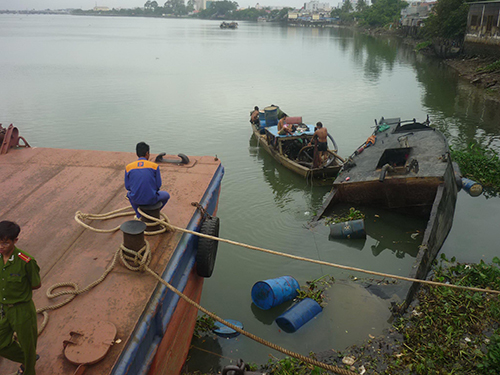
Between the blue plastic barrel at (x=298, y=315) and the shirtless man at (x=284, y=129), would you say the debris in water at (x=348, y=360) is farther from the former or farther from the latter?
the shirtless man at (x=284, y=129)

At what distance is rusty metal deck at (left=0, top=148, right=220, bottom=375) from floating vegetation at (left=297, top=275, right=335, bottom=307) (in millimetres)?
2641

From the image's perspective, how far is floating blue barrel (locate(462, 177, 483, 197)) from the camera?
34.5 feet

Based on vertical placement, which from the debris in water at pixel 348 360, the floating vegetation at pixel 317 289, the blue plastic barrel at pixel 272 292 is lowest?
the floating vegetation at pixel 317 289

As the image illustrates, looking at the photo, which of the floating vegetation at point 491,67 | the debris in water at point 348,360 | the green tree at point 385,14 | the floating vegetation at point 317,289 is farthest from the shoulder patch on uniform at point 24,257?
the green tree at point 385,14

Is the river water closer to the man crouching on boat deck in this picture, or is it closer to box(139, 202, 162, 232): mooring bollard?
box(139, 202, 162, 232): mooring bollard

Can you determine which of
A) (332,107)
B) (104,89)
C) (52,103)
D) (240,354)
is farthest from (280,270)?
(104,89)

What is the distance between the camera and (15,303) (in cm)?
306

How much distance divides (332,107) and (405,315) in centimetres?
1886

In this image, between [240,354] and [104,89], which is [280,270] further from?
[104,89]

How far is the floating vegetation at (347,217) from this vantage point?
9398mm

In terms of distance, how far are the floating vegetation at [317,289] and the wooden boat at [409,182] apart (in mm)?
1838

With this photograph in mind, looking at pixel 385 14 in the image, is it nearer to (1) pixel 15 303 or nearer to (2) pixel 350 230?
(2) pixel 350 230

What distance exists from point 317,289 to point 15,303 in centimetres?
526

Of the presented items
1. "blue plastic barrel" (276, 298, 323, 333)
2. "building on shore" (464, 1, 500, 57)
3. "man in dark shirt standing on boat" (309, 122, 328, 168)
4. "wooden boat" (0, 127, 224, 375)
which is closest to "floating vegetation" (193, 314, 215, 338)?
"wooden boat" (0, 127, 224, 375)
